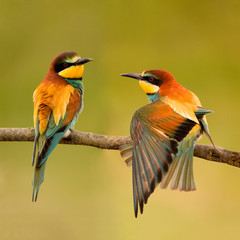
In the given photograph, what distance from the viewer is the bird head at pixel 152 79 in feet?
4.33

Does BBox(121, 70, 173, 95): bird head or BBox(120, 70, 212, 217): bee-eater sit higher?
BBox(121, 70, 173, 95): bird head

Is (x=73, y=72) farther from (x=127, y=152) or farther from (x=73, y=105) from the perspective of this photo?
(x=127, y=152)

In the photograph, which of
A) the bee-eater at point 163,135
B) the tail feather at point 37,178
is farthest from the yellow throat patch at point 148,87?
the tail feather at point 37,178

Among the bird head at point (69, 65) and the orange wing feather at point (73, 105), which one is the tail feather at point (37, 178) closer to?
the orange wing feather at point (73, 105)

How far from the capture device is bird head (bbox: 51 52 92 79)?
1.39 m

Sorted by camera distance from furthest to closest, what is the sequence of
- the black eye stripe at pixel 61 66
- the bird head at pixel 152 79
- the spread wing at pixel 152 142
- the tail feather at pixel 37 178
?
the black eye stripe at pixel 61 66 < the bird head at pixel 152 79 < the tail feather at pixel 37 178 < the spread wing at pixel 152 142

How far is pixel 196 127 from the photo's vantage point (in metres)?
1.21

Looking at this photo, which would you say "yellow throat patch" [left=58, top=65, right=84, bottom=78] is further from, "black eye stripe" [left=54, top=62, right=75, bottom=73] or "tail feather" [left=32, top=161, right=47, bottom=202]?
"tail feather" [left=32, top=161, right=47, bottom=202]

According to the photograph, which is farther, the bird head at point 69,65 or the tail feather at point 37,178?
the bird head at point 69,65

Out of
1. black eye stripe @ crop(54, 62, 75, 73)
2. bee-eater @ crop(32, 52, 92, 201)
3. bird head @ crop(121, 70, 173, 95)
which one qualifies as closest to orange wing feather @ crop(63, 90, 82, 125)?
bee-eater @ crop(32, 52, 92, 201)

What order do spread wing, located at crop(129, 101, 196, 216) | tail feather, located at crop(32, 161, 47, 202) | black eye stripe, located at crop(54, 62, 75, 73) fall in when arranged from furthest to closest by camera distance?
black eye stripe, located at crop(54, 62, 75, 73), tail feather, located at crop(32, 161, 47, 202), spread wing, located at crop(129, 101, 196, 216)

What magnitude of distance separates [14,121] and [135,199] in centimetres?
76

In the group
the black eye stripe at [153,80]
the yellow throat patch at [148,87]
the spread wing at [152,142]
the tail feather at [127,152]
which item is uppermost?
the black eye stripe at [153,80]

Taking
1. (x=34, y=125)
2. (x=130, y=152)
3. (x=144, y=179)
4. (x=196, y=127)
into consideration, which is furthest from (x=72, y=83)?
(x=144, y=179)
